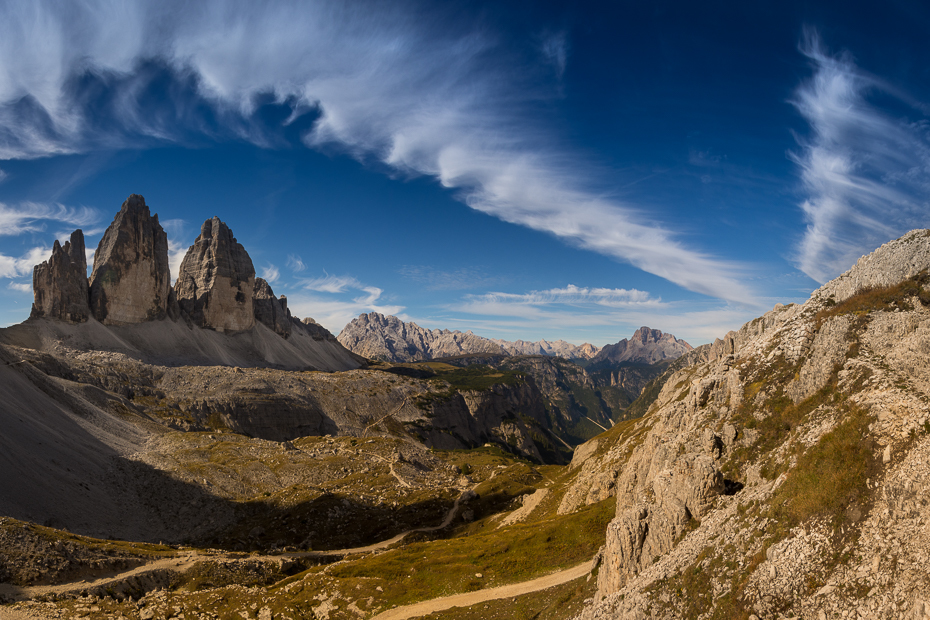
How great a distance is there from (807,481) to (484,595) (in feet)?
101

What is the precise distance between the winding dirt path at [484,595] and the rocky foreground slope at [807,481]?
7.89 metres

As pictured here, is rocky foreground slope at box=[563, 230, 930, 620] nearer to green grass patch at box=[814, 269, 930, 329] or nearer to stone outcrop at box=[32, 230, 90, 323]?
green grass patch at box=[814, 269, 930, 329]

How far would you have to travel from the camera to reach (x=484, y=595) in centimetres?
4362

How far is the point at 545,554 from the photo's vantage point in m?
48.6

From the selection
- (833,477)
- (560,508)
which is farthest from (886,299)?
(560,508)

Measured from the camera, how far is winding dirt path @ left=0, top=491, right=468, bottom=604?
43.6 metres

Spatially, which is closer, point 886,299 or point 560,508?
point 886,299

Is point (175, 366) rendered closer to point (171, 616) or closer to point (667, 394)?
point (171, 616)

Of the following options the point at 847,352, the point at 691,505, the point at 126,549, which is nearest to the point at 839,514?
the point at 691,505

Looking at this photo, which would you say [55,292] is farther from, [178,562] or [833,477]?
[833,477]

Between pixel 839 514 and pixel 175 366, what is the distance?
22055 cm

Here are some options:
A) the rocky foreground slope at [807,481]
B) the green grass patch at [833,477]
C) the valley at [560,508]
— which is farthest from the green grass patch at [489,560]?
the green grass patch at [833,477]

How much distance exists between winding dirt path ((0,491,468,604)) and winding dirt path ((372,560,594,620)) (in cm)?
2929

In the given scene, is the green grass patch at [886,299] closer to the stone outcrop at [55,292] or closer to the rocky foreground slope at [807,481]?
the rocky foreground slope at [807,481]
